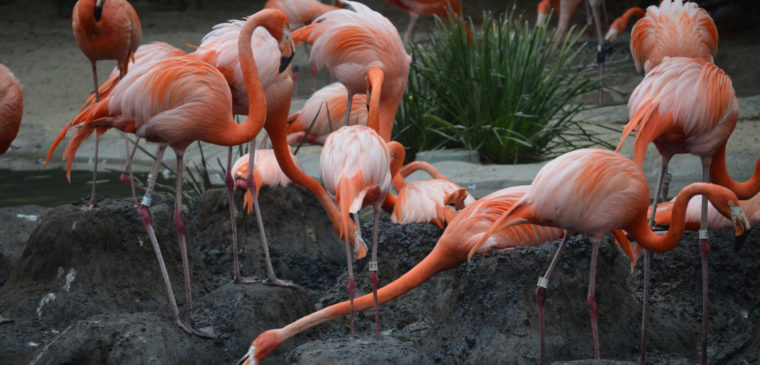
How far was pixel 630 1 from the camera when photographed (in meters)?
12.2

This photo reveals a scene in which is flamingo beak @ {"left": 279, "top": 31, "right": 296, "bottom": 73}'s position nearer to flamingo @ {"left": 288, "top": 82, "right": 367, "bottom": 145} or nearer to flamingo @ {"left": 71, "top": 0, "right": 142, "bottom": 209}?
flamingo @ {"left": 71, "top": 0, "right": 142, "bottom": 209}

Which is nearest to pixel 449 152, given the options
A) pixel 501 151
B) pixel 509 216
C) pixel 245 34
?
pixel 501 151

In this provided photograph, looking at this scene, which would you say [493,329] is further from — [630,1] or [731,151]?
[630,1]

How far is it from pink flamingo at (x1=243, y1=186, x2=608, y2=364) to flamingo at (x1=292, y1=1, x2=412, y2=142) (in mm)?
1274

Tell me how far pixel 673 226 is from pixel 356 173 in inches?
44.6

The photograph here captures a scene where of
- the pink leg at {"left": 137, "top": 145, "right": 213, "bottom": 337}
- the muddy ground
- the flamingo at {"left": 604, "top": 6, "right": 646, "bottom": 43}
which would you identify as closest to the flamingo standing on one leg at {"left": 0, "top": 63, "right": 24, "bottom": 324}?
the muddy ground

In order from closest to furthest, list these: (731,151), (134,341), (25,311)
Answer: (134,341), (25,311), (731,151)

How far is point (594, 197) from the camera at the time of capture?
2.81 m

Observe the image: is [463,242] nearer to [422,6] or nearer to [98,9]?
[98,9]

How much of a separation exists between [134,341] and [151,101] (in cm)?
84

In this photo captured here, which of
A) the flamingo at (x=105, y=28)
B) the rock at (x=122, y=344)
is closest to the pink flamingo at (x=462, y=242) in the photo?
the rock at (x=122, y=344)

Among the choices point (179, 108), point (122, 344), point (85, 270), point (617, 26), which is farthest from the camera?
point (617, 26)

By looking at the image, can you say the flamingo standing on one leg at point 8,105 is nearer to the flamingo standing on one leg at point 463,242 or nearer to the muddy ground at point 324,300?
the muddy ground at point 324,300

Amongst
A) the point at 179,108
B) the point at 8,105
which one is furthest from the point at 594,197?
the point at 8,105
